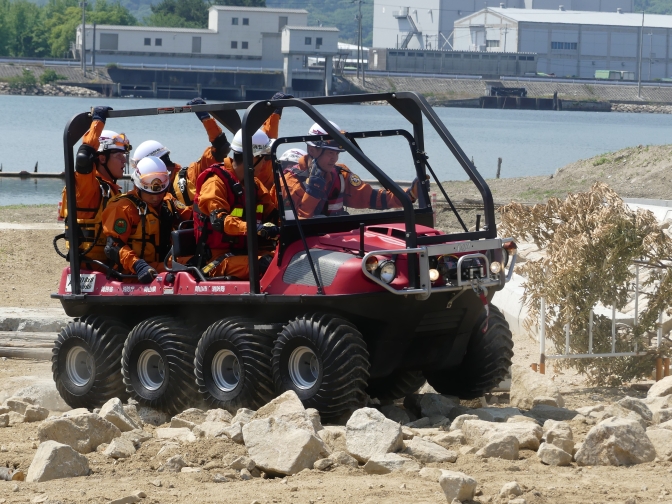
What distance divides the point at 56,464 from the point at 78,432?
0.77 m

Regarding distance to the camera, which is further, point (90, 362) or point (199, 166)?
point (199, 166)

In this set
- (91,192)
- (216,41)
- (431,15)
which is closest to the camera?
(91,192)

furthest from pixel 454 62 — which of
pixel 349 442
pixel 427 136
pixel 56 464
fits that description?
pixel 56 464

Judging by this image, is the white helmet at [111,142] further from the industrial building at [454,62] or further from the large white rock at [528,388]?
the industrial building at [454,62]

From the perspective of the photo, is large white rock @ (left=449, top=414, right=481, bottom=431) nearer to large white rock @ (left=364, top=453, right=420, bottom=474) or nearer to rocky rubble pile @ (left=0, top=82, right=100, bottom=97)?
large white rock @ (left=364, top=453, right=420, bottom=474)

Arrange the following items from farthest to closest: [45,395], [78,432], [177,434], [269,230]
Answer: [45,395] < [269,230] < [177,434] < [78,432]

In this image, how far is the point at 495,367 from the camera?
9.12 metres

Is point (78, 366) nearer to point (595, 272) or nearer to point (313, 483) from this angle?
point (313, 483)

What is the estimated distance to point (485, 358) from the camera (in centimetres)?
909

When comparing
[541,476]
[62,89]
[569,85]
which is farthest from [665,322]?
[569,85]

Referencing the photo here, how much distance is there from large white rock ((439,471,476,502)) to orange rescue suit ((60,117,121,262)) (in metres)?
4.81

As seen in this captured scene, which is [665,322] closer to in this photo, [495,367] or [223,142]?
[495,367]

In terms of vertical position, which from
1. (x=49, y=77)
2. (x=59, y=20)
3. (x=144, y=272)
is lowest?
(x=144, y=272)

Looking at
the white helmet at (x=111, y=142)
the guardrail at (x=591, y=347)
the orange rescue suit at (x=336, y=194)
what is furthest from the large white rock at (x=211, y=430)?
the guardrail at (x=591, y=347)
